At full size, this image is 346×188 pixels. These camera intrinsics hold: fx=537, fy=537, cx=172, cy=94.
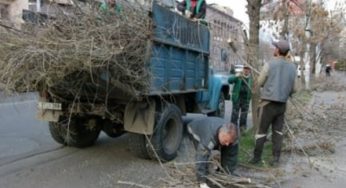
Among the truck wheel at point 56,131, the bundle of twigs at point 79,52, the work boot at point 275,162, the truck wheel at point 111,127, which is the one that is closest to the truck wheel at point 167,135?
the truck wheel at point 111,127

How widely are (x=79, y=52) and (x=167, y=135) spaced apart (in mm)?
2775

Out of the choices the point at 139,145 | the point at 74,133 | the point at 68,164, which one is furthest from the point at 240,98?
the point at 68,164

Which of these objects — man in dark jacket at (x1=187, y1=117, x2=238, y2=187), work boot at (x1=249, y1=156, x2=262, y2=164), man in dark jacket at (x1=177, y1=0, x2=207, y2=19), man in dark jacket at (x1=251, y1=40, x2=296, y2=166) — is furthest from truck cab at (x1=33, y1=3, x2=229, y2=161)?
man in dark jacket at (x1=251, y1=40, x2=296, y2=166)

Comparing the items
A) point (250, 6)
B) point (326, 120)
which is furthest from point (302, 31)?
point (250, 6)

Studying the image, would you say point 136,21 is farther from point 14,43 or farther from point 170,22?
point 14,43

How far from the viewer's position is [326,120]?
43.2 feet

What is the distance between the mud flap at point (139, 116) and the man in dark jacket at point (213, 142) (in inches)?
41.8

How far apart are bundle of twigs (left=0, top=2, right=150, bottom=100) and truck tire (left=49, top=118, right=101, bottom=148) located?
1653 mm

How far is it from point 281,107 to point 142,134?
206 cm

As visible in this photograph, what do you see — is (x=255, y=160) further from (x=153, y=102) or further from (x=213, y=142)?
(x=213, y=142)

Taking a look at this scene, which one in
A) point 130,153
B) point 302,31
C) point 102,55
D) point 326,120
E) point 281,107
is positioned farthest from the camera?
point 302,31

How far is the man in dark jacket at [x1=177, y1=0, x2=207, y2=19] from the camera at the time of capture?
32.6 feet

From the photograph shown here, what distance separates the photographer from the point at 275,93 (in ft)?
24.9

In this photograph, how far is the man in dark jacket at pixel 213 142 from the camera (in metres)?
6.05
